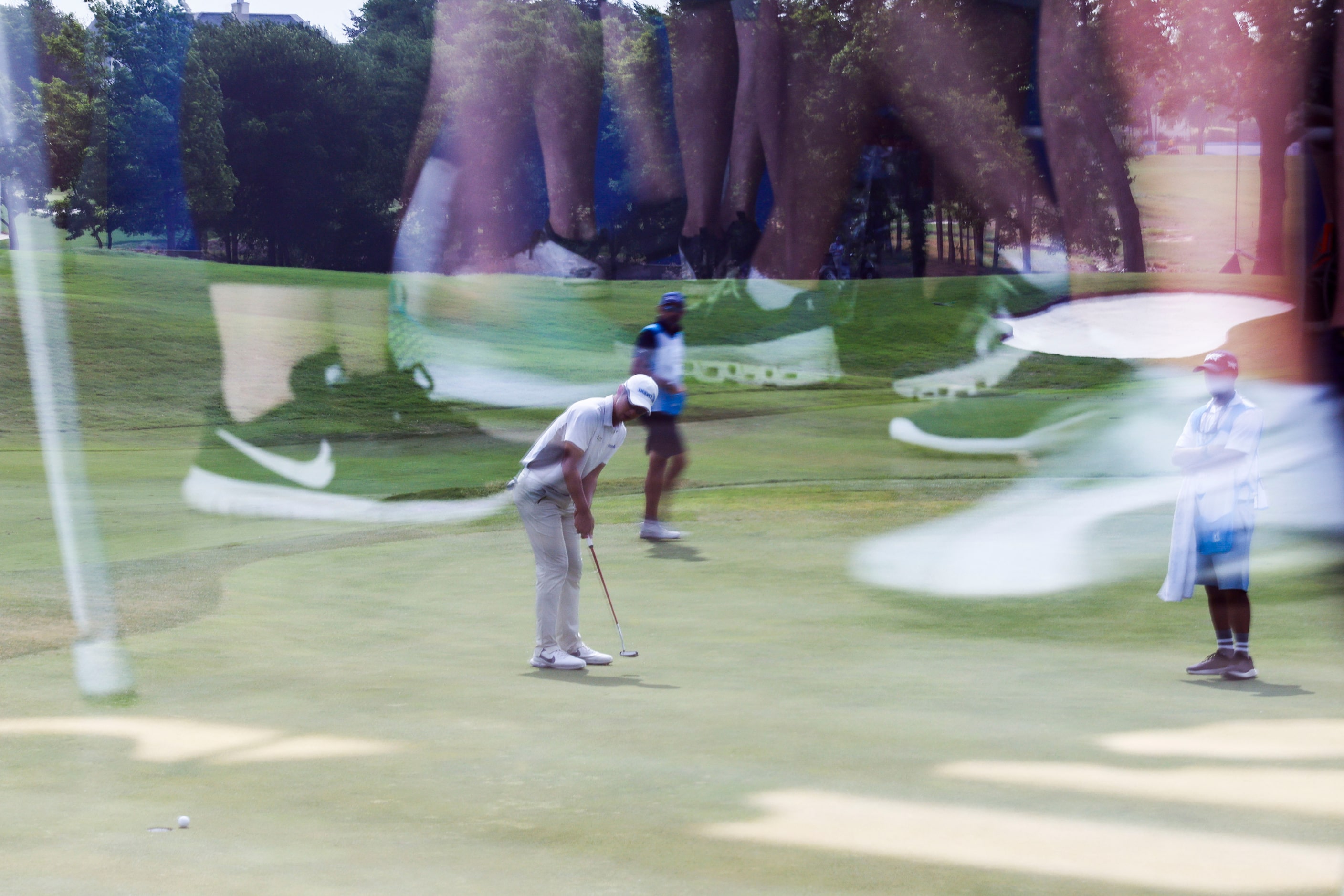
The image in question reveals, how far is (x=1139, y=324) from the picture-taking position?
3038 centimetres

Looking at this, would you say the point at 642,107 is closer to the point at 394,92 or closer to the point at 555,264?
the point at 555,264

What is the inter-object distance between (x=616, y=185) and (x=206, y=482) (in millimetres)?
18599

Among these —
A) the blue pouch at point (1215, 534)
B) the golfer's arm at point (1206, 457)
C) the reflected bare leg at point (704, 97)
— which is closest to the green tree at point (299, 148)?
the reflected bare leg at point (704, 97)

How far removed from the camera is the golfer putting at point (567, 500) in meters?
7.45

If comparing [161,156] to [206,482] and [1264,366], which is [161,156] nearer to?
[206,482]

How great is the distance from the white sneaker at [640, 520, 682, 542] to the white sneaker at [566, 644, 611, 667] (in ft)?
15.1

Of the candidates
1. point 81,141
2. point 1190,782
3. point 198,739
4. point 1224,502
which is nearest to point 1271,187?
point 1224,502

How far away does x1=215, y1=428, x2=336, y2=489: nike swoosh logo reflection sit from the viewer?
21.2m

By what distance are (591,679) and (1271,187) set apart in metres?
22.7

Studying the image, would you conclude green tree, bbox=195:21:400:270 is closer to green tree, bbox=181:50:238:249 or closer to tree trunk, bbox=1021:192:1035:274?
green tree, bbox=181:50:238:249

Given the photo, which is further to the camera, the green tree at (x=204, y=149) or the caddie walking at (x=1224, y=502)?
the green tree at (x=204, y=149)

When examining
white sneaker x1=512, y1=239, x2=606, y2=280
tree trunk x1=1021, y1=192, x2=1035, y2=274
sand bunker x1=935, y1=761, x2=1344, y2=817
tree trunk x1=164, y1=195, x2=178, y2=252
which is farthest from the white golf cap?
tree trunk x1=164, y1=195, x2=178, y2=252

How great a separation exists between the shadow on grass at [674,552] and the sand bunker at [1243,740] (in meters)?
5.77

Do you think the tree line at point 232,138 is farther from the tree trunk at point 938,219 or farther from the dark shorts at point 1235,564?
the dark shorts at point 1235,564
